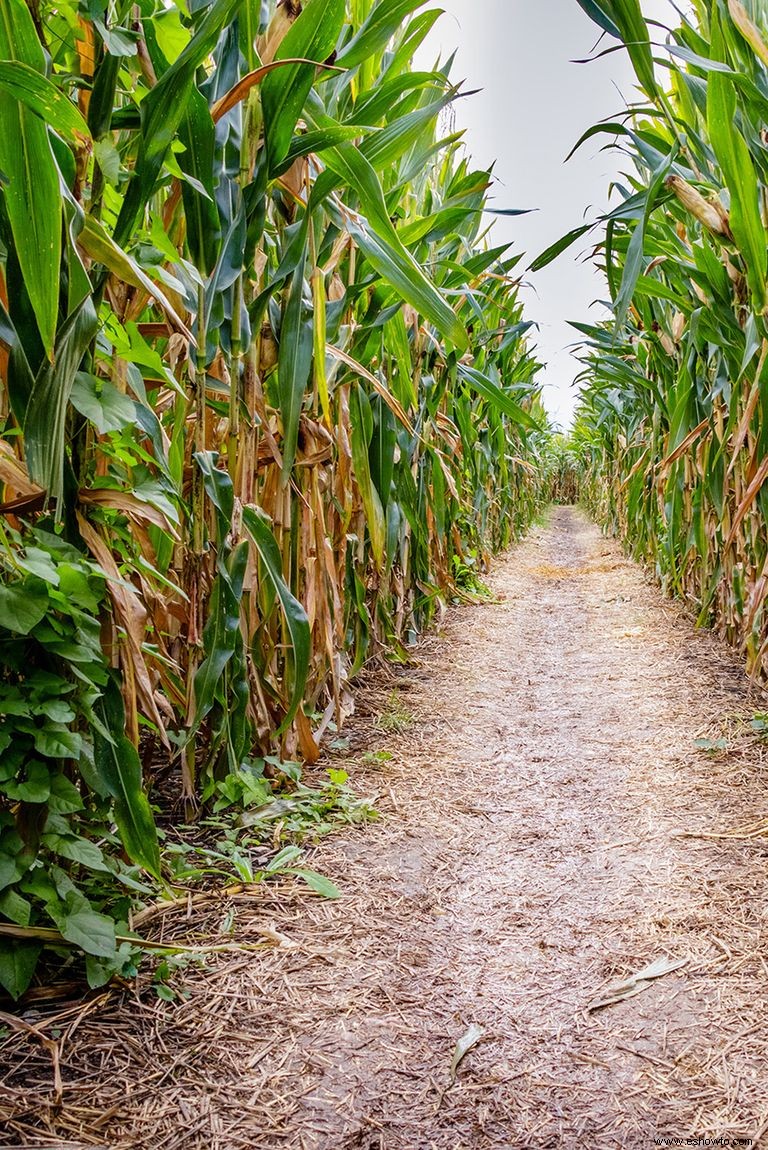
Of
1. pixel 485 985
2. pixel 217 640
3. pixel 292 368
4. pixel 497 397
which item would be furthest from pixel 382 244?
pixel 485 985

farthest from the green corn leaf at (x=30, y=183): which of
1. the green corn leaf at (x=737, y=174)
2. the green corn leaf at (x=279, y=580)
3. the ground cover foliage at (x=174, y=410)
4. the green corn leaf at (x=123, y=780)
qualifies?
the green corn leaf at (x=737, y=174)

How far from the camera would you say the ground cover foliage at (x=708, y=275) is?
4.75 feet

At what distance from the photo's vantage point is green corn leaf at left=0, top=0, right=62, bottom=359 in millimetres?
704

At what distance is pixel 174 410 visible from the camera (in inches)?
52.6

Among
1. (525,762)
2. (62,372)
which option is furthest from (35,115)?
(525,762)

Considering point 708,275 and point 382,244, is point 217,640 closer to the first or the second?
point 382,244

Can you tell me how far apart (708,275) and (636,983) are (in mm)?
1700

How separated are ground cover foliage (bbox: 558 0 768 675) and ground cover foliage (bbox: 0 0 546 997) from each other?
17.6 inches

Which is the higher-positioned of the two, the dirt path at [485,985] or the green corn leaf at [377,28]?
the green corn leaf at [377,28]

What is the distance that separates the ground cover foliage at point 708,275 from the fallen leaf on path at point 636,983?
979mm

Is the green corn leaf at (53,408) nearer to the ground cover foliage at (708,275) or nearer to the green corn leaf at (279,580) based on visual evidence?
the green corn leaf at (279,580)

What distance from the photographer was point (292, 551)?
5.08 ft

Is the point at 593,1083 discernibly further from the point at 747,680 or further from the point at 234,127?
the point at 747,680

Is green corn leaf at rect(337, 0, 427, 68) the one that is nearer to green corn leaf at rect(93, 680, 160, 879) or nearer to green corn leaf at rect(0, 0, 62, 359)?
green corn leaf at rect(0, 0, 62, 359)
